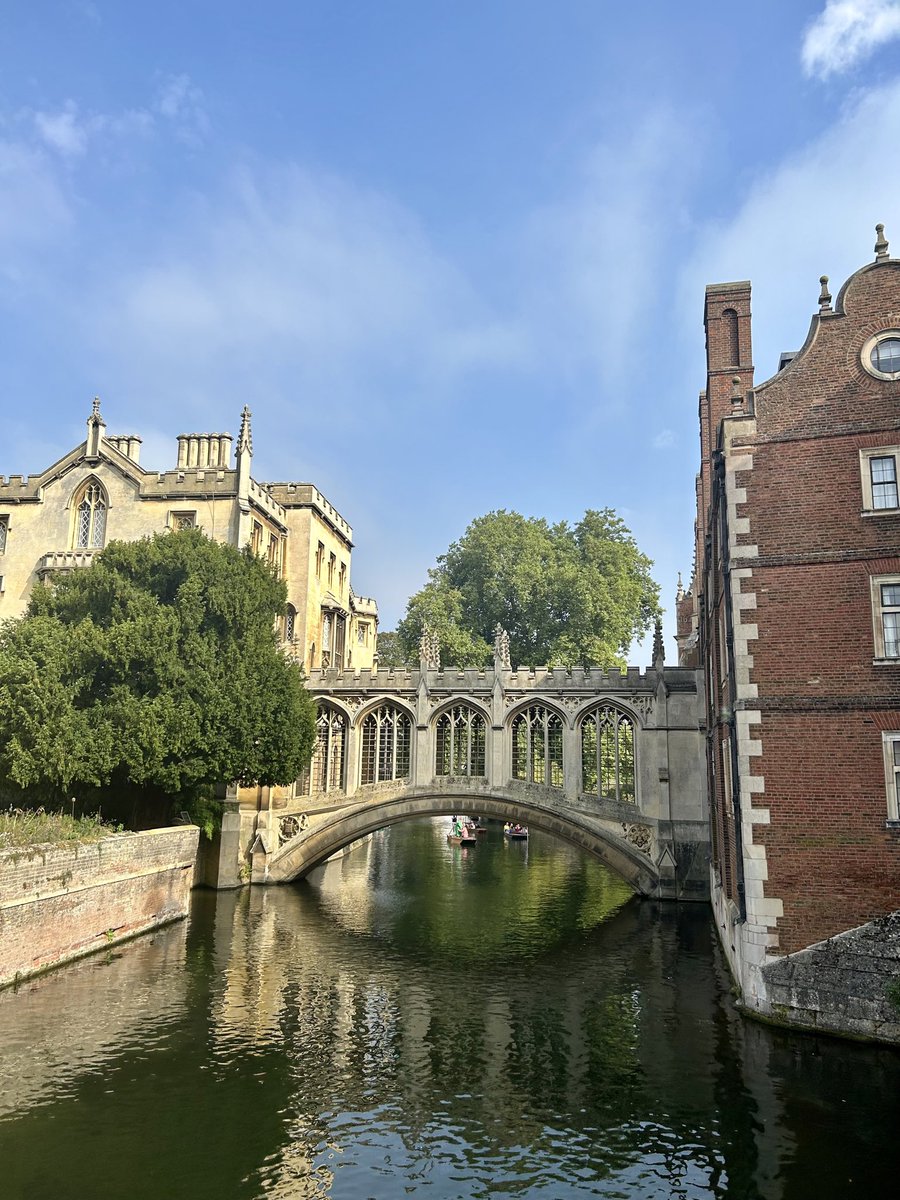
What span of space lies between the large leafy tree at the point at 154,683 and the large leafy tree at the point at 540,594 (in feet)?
56.2

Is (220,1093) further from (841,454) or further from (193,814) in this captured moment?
(193,814)

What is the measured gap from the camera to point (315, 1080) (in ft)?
45.6

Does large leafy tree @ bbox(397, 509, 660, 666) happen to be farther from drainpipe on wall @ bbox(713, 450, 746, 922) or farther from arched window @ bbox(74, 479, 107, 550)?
drainpipe on wall @ bbox(713, 450, 746, 922)

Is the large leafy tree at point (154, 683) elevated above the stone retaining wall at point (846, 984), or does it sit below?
above

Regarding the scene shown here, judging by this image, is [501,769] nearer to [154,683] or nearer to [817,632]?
[154,683]

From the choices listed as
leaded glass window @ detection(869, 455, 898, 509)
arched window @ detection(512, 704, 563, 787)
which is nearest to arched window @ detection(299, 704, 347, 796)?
arched window @ detection(512, 704, 563, 787)

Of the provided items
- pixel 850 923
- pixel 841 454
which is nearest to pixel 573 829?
pixel 850 923

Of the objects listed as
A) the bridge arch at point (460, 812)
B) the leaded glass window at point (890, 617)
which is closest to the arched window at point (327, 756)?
the bridge arch at point (460, 812)

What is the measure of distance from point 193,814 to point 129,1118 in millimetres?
19074

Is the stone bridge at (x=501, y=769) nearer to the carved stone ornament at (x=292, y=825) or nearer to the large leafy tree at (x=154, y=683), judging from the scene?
the carved stone ornament at (x=292, y=825)

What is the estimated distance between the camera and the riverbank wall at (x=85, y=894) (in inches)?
715

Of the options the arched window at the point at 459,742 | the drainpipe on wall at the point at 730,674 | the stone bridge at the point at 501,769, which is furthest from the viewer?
the arched window at the point at 459,742

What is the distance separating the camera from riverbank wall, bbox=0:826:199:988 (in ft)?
59.6

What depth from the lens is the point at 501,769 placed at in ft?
104
